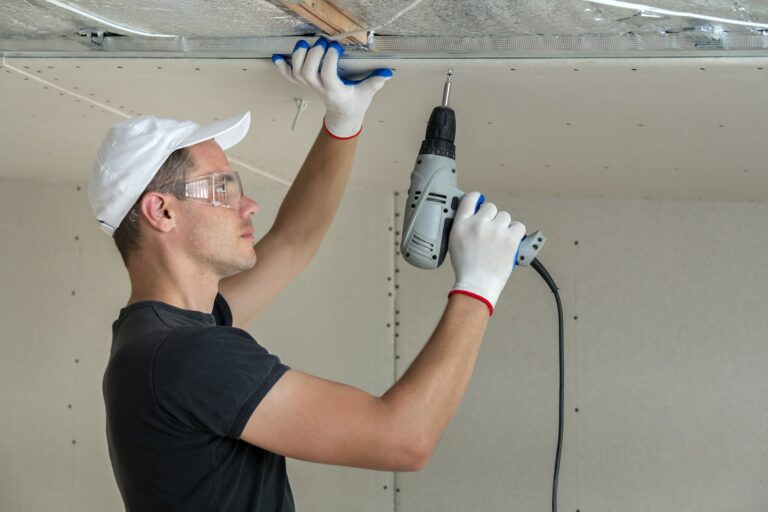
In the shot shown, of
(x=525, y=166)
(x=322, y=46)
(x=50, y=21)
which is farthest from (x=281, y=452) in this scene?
(x=525, y=166)

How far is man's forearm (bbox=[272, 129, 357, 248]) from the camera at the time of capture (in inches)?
61.3

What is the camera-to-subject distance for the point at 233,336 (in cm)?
114

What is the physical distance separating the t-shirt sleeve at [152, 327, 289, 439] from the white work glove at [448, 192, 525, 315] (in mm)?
296

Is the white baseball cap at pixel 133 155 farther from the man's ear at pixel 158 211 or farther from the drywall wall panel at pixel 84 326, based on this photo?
the drywall wall panel at pixel 84 326

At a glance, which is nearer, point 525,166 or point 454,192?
point 454,192

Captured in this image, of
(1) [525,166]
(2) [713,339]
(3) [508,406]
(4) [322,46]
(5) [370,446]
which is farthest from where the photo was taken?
Answer: (3) [508,406]

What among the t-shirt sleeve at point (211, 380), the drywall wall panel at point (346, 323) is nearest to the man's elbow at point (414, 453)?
the t-shirt sleeve at point (211, 380)

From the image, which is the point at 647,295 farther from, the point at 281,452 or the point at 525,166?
the point at 281,452

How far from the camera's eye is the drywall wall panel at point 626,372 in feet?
7.11

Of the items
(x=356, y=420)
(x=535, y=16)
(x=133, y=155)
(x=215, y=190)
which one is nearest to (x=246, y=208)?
(x=215, y=190)

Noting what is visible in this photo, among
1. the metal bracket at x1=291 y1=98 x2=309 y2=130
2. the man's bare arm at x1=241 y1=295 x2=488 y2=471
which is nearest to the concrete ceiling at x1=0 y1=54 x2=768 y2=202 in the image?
the metal bracket at x1=291 y1=98 x2=309 y2=130

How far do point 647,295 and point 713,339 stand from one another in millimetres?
195

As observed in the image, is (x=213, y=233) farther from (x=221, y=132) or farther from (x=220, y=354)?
(x=220, y=354)

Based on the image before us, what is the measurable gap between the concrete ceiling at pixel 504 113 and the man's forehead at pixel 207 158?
0.13 m
